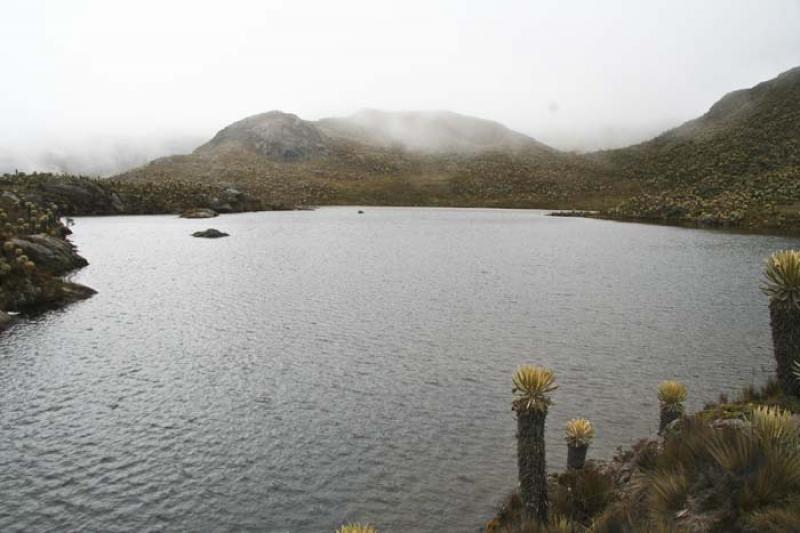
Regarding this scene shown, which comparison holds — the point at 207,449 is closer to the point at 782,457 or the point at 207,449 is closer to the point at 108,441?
the point at 108,441

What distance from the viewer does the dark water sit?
49.9ft

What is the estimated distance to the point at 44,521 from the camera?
45.7 feet

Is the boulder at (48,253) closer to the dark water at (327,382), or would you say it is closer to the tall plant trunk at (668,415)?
the dark water at (327,382)

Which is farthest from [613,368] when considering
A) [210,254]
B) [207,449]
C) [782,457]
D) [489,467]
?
[210,254]

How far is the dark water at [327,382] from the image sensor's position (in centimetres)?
1522

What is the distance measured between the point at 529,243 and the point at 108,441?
2704 inches

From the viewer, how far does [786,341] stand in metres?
15.2

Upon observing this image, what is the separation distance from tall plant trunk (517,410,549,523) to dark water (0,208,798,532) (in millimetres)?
2009

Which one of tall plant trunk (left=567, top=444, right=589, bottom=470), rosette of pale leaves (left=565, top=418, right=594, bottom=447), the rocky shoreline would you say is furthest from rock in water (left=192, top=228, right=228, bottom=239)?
tall plant trunk (left=567, top=444, right=589, bottom=470)

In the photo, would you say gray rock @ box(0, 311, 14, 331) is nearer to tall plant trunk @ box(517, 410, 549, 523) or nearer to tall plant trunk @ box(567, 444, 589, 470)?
tall plant trunk @ box(517, 410, 549, 523)

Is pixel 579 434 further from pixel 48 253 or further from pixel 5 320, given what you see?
pixel 48 253

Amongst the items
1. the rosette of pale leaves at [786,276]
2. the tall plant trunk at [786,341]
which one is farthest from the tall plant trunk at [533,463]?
the tall plant trunk at [786,341]

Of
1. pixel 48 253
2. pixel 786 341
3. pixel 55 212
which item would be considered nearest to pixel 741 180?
pixel 786 341

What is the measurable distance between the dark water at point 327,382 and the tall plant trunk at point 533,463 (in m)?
2.01
